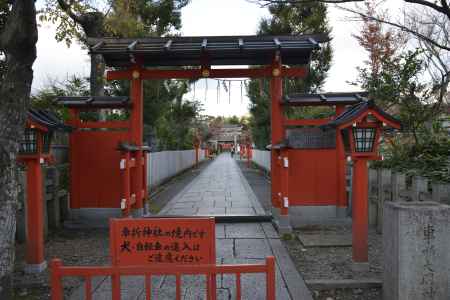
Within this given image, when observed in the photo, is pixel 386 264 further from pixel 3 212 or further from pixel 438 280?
pixel 3 212

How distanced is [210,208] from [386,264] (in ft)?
21.8

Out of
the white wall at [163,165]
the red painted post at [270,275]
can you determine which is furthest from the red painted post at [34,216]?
the white wall at [163,165]

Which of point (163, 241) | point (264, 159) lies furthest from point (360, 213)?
point (264, 159)

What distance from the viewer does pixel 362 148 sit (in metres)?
5.62

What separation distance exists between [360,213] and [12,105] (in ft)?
15.7

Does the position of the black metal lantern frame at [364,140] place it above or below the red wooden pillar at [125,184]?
above

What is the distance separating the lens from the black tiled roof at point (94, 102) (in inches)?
328

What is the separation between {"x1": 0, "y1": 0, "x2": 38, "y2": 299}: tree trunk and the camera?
4.05 metres

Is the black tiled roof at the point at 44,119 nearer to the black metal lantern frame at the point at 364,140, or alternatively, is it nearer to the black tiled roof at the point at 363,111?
the black tiled roof at the point at 363,111

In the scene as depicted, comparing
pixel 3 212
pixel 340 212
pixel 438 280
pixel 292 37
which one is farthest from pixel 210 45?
pixel 438 280

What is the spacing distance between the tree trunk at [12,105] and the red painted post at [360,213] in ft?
14.8

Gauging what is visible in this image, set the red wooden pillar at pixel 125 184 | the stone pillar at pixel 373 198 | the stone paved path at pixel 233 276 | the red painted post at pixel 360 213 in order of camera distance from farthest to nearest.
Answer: the stone pillar at pixel 373 198
the red wooden pillar at pixel 125 184
the red painted post at pixel 360 213
the stone paved path at pixel 233 276

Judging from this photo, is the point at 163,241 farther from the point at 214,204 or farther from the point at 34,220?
the point at 214,204

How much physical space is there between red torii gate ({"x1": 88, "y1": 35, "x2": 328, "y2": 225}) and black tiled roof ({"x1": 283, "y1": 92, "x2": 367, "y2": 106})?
307 millimetres
